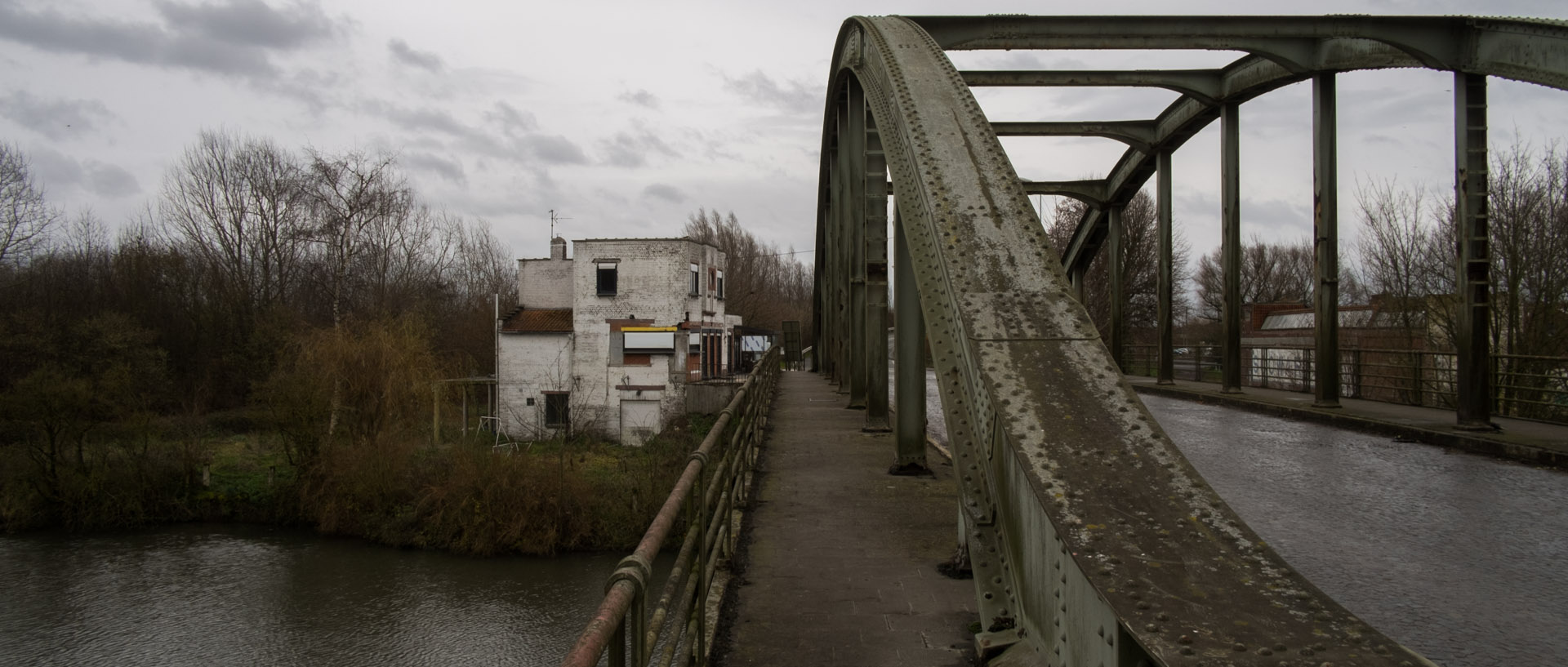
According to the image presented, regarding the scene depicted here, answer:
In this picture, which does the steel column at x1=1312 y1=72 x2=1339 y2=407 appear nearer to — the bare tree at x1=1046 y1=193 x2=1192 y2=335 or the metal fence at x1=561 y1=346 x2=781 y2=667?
the metal fence at x1=561 y1=346 x2=781 y2=667

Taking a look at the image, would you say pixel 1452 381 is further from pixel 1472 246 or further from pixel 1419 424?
pixel 1472 246

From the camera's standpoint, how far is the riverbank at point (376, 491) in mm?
22219

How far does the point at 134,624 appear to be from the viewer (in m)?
19.4

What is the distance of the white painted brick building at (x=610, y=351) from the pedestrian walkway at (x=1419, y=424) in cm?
2113

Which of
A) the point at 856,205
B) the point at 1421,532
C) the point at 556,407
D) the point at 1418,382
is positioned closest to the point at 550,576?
the point at 856,205

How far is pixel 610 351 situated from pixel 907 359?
28.2 metres

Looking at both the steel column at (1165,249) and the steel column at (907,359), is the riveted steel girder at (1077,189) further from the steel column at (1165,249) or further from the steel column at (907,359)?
the steel column at (907,359)

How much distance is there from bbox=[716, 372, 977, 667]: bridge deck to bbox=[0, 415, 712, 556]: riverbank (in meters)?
13.1

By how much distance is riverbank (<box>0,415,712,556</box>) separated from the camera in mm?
22219

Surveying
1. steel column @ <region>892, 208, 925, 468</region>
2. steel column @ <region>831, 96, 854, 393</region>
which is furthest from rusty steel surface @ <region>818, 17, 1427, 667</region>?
steel column @ <region>831, 96, 854, 393</region>

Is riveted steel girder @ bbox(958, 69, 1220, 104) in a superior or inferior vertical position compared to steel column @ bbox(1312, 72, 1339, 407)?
superior

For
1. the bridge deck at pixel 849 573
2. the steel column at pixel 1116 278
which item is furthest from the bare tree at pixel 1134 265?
the bridge deck at pixel 849 573

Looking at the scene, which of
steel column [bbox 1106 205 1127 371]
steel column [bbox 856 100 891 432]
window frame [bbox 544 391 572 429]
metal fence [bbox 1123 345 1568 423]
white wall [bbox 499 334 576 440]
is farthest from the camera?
window frame [bbox 544 391 572 429]

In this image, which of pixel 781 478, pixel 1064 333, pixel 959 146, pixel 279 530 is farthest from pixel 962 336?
pixel 279 530
